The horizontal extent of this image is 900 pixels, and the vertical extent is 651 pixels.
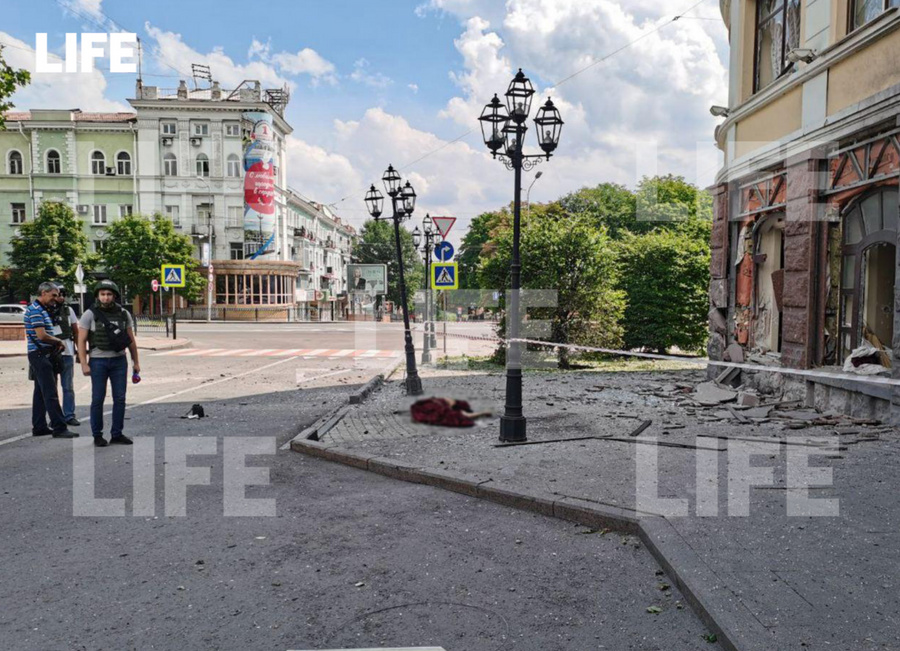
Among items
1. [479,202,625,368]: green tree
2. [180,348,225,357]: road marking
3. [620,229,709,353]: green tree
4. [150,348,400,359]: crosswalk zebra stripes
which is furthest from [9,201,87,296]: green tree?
[620,229,709,353]: green tree

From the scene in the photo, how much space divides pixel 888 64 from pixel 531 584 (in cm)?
815

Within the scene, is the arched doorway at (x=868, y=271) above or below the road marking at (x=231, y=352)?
above

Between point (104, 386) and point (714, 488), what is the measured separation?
6820 millimetres

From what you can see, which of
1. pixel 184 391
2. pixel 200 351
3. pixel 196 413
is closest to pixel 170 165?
pixel 200 351

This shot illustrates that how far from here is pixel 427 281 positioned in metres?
23.9

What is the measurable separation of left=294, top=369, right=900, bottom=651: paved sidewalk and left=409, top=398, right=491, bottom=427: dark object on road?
2 cm

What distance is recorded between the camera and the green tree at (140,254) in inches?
2069

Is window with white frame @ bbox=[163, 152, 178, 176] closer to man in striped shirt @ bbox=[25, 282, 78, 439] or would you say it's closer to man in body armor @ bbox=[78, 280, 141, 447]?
man in striped shirt @ bbox=[25, 282, 78, 439]

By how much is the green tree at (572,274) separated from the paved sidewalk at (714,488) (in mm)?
7716

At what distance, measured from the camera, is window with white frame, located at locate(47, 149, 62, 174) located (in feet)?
185

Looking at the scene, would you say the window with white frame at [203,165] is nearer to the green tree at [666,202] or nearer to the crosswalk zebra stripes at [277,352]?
the green tree at [666,202]

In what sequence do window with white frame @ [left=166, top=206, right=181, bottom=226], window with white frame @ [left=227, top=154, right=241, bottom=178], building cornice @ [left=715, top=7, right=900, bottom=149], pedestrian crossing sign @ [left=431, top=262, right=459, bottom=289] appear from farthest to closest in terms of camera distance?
window with white frame @ [left=166, top=206, right=181, bottom=226]
window with white frame @ [left=227, top=154, right=241, bottom=178]
pedestrian crossing sign @ [left=431, top=262, right=459, bottom=289]
building cornice @ [left=715, top=7, right=900, bottom=149]

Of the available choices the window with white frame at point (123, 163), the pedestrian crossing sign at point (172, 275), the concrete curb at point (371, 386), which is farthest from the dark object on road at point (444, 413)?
the window with white frame at point (123, 163)

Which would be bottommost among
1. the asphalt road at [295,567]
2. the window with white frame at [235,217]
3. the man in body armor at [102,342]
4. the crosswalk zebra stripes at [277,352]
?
the crosswalk zebra stripes at [277,352]
